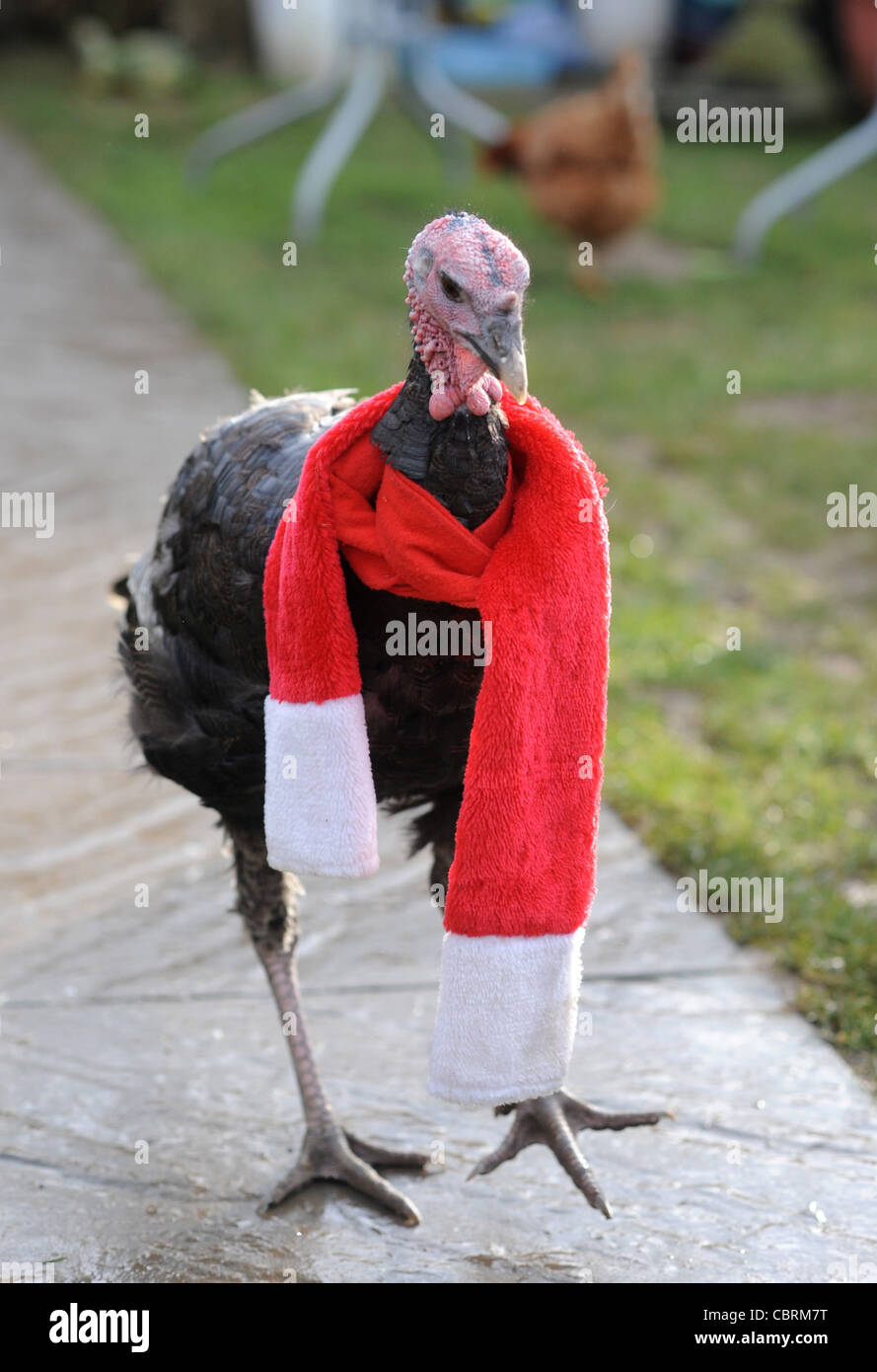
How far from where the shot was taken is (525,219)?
10.3 m

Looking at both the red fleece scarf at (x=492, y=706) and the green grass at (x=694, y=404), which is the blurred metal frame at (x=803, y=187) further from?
the red fleece scarf at (x=492, y=706)

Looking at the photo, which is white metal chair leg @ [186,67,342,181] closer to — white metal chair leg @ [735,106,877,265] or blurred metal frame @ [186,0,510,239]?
blurred metal frame @ [186,0,510,239]

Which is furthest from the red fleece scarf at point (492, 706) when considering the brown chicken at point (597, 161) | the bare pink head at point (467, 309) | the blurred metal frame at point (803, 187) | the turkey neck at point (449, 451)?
the blurred metal frame at point (803, 187)

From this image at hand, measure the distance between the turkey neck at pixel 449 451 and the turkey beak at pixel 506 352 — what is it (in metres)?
0.10

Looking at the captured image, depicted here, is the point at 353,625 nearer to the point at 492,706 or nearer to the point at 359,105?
the point at 492,706

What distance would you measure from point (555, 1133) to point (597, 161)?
6.84 m

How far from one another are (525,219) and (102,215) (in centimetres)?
267

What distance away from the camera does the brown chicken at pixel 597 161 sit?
340 inches

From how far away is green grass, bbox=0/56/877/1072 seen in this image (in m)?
4.20

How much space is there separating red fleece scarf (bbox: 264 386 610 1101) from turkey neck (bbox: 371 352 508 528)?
0.03 metres

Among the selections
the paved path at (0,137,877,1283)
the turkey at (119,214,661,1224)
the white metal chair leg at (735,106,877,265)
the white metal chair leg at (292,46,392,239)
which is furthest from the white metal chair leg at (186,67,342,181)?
the turkey at (119,214,661,1224)

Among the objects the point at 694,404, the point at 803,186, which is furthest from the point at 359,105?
the point at 694,404
